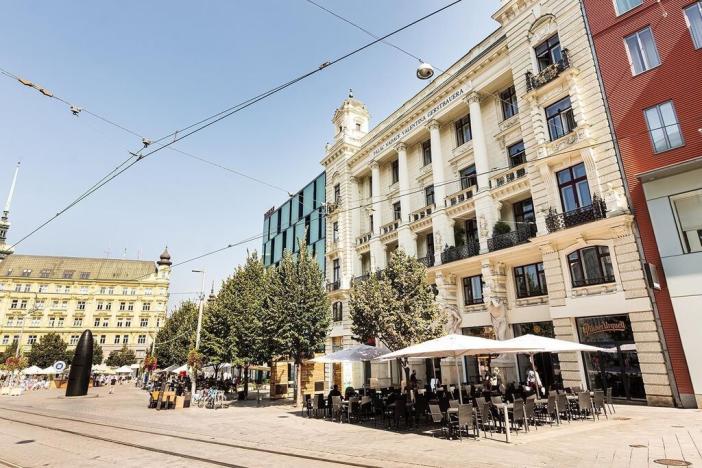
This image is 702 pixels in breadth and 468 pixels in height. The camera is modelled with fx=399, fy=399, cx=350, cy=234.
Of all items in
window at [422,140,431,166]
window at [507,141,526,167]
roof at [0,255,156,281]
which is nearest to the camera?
window at [507,141,526,167]

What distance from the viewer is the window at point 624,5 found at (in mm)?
18094

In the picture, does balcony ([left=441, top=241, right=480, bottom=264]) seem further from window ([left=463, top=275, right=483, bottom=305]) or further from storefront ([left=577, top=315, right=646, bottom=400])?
storefront ([left=577, top=315, right=646, bottom=400])

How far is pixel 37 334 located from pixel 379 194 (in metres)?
76.1

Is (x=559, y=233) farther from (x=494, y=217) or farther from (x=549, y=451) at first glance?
(x=549, y=451)

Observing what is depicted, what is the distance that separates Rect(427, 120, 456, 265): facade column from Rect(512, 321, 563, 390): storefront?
6527 mm

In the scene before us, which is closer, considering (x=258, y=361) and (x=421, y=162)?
(x=258, y=361)

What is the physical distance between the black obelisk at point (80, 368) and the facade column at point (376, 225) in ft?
82.4

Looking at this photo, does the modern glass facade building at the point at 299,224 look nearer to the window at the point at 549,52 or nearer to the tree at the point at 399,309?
the tree at the point at 399,309

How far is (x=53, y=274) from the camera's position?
80.9 metres

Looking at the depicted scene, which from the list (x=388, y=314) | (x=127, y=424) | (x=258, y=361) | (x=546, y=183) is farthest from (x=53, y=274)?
(x=546, y=183)

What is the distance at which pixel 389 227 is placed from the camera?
103ft

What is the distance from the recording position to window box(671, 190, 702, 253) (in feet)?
50.1

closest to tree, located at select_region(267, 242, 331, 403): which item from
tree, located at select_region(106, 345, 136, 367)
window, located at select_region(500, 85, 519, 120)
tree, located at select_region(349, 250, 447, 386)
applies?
tree, located at select_region(349, 250, 447, 386)

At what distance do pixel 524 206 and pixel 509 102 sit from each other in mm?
6733
